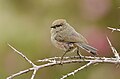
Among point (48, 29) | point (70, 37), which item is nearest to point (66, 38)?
point (70, 37)

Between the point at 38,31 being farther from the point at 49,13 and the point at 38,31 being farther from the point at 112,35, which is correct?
the point at 112,35

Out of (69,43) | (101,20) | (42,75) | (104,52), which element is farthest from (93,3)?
(69,43)

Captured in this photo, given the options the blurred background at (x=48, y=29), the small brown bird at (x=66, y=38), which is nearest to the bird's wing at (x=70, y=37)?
the small brown bird at (x=66, y=38)

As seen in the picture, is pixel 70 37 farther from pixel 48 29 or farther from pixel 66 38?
pixel 48 29

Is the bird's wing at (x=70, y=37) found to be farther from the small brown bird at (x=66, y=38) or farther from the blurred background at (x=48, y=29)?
the blurred background at (x=48, y=29)

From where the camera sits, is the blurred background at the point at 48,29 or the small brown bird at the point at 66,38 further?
the blurred background at the point at 48,29
